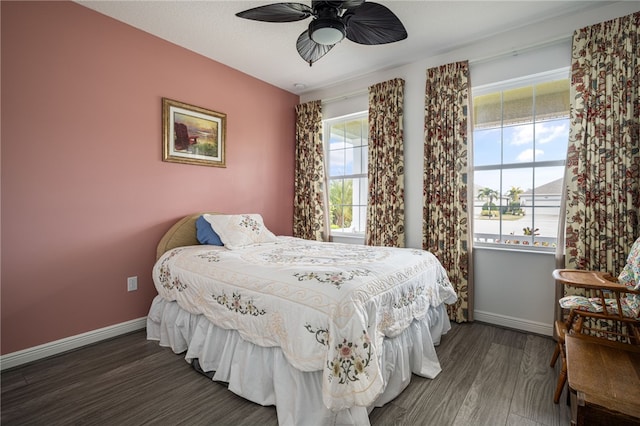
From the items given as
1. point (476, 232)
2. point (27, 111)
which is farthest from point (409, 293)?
point (27, 111)

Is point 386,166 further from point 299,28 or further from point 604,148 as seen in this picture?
point 604,148

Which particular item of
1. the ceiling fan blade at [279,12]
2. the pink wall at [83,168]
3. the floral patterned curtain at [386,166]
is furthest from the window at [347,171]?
the ceiling fan blade at [279,12]

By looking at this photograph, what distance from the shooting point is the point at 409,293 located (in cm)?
201

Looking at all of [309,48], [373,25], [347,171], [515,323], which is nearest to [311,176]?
[347,171]

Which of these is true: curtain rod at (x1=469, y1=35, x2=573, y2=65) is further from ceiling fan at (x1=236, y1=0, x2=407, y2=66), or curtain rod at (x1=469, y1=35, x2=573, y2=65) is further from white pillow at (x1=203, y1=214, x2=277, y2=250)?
white pillow at (x1=203, y1=214, x2=277, y2=250)

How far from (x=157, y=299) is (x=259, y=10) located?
7.90 ft

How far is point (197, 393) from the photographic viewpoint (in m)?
1.89

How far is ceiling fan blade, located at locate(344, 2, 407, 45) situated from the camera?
6.41 ft

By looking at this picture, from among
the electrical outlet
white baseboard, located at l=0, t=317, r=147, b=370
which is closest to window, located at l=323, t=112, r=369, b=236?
the electrical outlet

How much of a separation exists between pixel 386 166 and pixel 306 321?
8.20 feet

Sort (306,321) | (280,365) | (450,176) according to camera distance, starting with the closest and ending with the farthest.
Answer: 1. (306,321)
2. (280,365)
3. (450,176)

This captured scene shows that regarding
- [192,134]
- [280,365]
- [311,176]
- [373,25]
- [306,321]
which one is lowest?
[280,365]

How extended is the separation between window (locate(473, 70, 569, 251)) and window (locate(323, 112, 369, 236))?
1388mm

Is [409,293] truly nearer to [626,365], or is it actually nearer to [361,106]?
[626,365]
